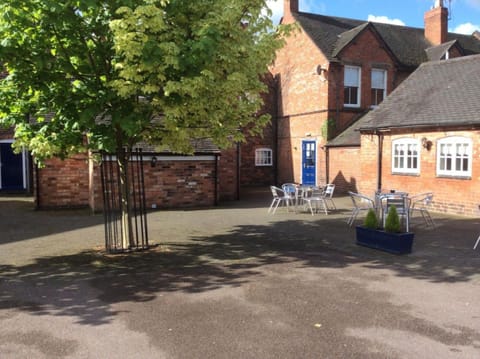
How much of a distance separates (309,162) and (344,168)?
270cm

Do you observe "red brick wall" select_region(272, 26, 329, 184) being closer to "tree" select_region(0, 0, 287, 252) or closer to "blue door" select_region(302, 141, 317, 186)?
"blue door" select_region(302, 141, 317, 186)

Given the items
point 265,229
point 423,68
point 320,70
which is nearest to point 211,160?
point 265,229

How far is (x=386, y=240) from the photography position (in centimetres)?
862

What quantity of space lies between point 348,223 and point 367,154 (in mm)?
6227

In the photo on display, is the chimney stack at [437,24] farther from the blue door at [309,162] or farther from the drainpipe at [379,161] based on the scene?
the drainpipe at [379,161]

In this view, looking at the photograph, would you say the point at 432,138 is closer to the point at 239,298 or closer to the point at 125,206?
the point at 125,206

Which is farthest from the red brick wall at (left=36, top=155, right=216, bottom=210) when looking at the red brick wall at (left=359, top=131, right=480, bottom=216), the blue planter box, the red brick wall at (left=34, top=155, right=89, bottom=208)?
the blue planter box

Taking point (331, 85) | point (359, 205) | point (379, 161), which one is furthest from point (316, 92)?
point (359, 205)

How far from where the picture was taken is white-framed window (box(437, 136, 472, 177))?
13594 millimetres

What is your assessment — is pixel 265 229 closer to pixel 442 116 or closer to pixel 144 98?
pixel 144 98

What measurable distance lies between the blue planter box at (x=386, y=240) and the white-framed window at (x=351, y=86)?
543 inches

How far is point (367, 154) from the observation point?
17.6 m

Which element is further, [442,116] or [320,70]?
[320,70]

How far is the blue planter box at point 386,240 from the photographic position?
27.6ft
